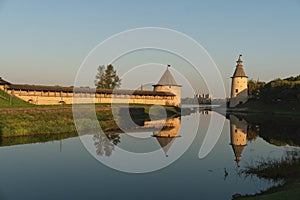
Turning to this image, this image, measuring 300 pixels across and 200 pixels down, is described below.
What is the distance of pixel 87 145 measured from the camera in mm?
20797

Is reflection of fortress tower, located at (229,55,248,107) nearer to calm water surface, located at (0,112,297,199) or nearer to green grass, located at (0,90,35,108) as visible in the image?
green grass, located at (0,90,35,108)

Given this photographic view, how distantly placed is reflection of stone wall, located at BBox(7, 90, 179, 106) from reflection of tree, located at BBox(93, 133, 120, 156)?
70.6 feet

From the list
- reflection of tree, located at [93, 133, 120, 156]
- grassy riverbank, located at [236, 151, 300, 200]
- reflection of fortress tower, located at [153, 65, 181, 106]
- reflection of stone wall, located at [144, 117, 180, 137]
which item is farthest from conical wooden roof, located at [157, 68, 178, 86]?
grassy riverbank, located at [236, 151, 300, 200]

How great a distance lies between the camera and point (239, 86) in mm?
75562

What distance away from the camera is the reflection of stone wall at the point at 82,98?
141ft

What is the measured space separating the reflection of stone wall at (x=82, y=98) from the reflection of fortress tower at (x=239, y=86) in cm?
2090

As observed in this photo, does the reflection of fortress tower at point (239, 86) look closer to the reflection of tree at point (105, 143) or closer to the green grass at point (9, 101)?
the green grass at point (9, 101)

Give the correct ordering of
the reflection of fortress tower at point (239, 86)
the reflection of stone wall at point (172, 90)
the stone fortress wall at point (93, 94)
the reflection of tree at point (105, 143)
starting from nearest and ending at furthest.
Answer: the reflection of tree at point (105, 143), the stone fortress wall at point (93, 94), the reflection of stone wall at point (172, 90), the reflection of fortress tower at point (239, 86)

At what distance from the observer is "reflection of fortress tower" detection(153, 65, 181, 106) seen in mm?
66750

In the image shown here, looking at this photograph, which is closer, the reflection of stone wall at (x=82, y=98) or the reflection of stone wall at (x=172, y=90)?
the reflection of stone wall at (x=82, y=98)

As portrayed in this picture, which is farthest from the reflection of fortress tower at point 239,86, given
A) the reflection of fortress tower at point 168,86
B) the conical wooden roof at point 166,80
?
the conical wooden roof at point 166,80

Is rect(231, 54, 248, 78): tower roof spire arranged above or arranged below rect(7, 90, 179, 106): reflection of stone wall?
above

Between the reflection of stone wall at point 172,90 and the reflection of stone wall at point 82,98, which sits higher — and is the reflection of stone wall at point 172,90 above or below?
above

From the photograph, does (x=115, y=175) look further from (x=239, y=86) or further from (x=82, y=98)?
(x=239, y=86)
